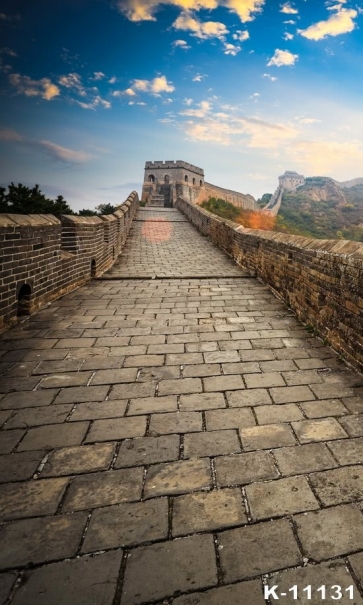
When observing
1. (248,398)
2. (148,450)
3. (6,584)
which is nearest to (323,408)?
(248,398)

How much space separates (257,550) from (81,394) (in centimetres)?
173

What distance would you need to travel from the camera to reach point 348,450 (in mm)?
1995

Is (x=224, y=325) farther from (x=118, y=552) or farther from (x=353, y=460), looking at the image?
(x=118, y=552)

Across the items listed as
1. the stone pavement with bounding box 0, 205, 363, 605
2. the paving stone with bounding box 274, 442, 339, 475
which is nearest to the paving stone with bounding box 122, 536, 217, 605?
the stone pavement with bounding box 0, 205, 363, 605

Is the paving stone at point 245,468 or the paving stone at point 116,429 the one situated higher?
the paving stone at point 116,429

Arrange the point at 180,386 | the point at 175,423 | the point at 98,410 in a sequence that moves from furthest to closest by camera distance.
Answer: the point at 180,386 → the point at 98,410 → the point at 175,423

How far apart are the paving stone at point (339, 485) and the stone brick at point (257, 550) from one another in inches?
12.4

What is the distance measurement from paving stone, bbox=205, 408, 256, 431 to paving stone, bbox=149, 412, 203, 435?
0.27 ft

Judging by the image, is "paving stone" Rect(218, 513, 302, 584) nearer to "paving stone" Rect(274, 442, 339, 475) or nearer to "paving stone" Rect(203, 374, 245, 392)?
"paving stone" Rect(274, 442, 339, 475)

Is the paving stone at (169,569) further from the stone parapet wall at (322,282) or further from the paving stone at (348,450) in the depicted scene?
the stone parapet wall at (322,282)

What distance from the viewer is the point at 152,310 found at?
188 inches

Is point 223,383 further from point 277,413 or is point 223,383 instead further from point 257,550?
point 257,550

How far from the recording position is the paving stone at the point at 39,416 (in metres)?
2.18

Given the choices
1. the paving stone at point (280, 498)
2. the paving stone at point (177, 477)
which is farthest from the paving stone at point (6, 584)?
the paving stone at point (280, 498)
